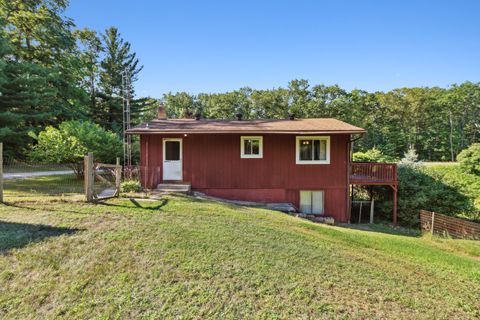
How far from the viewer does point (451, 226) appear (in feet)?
31.5

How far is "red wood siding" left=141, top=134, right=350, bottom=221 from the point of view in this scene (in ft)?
36.3

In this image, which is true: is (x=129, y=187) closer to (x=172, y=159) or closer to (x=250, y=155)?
(x=172, y=159)

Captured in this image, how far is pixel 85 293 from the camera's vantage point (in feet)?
12.7

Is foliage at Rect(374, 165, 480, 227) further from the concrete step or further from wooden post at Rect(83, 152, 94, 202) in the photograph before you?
wooden post at Rect(83, 152, 94, 202)

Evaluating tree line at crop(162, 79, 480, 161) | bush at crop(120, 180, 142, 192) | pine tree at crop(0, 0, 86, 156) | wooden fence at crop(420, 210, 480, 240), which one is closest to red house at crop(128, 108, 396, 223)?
bush at crop(120, 180, 142, 192)

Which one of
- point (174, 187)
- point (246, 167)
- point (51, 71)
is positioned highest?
point (51, 71)

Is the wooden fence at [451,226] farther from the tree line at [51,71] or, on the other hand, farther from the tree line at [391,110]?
the tree line at [391,110]

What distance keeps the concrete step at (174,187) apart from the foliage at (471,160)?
2265cm

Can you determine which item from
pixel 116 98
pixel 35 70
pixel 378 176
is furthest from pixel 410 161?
pixel 116 98

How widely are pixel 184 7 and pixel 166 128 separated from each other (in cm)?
666

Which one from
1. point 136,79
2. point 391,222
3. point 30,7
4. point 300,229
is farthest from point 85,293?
point 136,79

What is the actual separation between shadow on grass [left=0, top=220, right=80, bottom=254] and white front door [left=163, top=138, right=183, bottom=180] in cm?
570

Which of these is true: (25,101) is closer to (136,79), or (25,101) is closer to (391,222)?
(136,79)

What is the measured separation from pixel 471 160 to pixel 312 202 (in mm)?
17739
